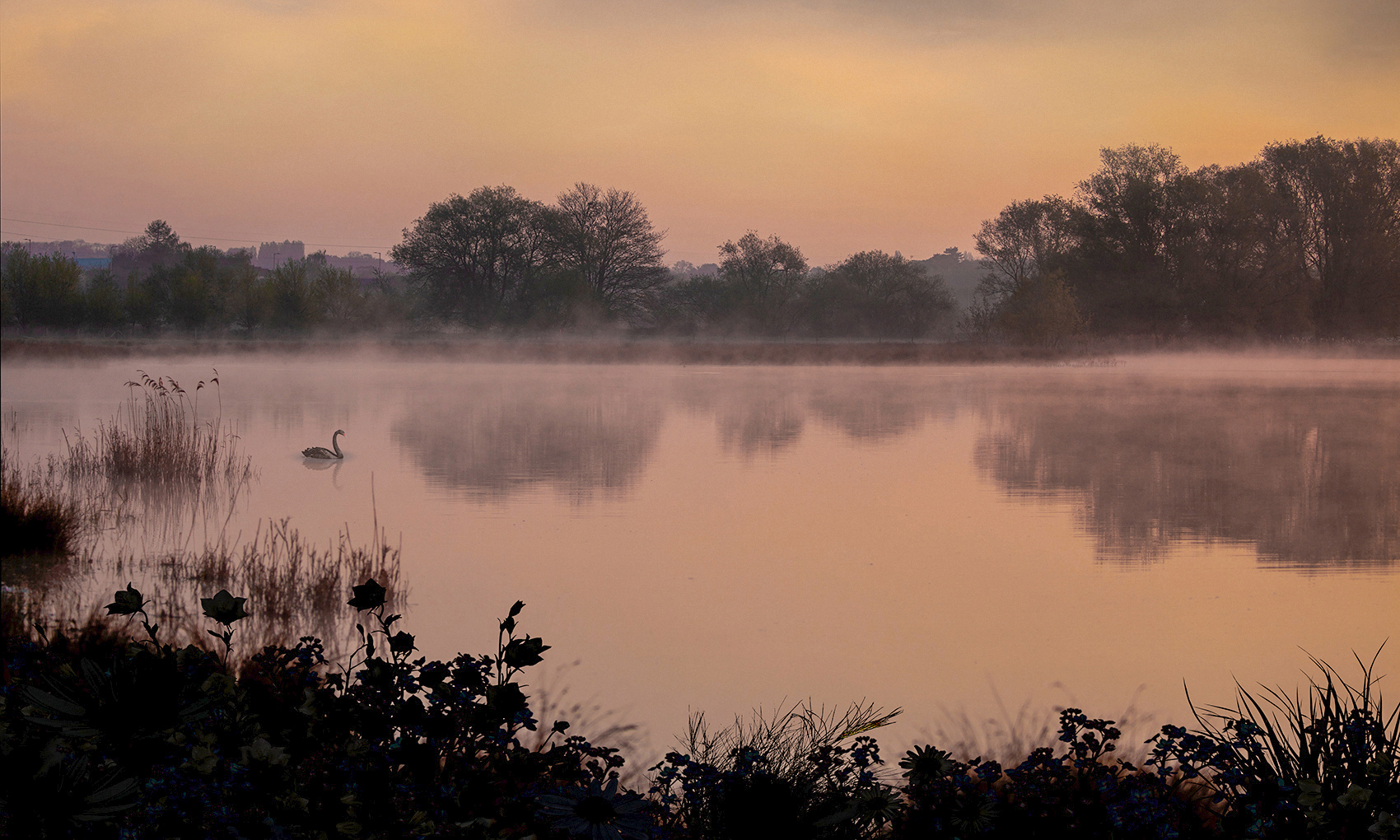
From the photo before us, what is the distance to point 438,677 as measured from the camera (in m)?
3.22

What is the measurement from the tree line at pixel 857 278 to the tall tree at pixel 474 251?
0.33 ft

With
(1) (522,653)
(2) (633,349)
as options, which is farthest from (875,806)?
(2) (633,349)

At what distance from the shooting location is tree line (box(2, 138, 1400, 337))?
48.5 m

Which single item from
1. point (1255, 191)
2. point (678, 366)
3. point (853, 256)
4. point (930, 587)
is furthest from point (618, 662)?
point (853, 256)

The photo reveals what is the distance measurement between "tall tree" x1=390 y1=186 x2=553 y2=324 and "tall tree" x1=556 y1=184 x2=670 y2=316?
141cm

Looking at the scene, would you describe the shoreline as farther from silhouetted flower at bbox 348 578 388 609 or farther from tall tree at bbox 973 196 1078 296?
silhouetted flower at bbox 348 578 388 609

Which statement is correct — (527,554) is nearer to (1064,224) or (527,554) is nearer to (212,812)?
(212,812)

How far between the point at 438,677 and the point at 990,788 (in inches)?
69.3

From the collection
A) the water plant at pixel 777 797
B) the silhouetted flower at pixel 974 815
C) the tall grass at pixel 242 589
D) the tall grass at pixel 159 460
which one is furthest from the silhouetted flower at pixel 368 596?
the tall grass at pixel 159 460

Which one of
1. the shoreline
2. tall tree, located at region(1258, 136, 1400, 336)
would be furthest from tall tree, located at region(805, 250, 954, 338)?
tall tree, located at region(1258, 136, 1400, 336)

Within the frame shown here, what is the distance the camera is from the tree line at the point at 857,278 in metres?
48.5

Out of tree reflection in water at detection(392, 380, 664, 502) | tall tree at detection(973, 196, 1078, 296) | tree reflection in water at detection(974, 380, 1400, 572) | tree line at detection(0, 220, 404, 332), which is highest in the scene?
tall tree at detection(973, 196, 1078, 296)

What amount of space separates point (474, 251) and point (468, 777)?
59699 mm

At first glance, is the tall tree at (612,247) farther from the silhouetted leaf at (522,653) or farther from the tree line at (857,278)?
the silhouetted leaf at (522,653)
